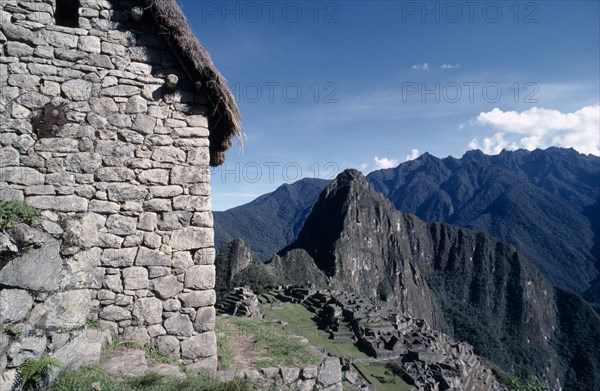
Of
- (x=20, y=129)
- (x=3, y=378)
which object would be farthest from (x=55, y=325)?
(x=20, y=129)

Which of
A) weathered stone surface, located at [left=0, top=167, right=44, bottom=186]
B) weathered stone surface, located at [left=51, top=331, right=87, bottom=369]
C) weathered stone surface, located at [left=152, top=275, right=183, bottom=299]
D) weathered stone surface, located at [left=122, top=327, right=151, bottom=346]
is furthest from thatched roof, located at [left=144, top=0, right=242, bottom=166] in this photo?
weathered stone surface, located at [left=51, top=331, right=87, bottom=369]

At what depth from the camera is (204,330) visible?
4.57 meters

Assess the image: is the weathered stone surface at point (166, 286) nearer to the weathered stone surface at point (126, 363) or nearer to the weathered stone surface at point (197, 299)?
the weathered stone surface at point (197, 299)

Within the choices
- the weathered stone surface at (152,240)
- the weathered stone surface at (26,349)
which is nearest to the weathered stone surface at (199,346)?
the weathered stone surface at (152,240)

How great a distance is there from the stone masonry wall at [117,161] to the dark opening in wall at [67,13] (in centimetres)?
→ 22

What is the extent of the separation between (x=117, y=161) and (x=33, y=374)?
2.35 m

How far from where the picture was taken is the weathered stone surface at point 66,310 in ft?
11.0

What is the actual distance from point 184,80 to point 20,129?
193 centimetres

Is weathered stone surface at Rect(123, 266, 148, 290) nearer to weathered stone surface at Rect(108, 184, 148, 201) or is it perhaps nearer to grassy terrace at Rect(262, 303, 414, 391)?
weathered stone surface at Rect(108, 184, 148, 201)

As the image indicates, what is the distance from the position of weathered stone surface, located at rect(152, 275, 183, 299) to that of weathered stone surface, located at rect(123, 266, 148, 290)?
0.37ft

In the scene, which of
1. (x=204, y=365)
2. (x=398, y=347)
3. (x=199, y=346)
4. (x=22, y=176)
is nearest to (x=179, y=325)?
(x=199, y=346)

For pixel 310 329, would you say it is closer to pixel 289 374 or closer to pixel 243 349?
pixel 243 349

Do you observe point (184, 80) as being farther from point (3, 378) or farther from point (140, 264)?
point (3, 378)

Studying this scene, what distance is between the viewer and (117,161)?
4441 mm
